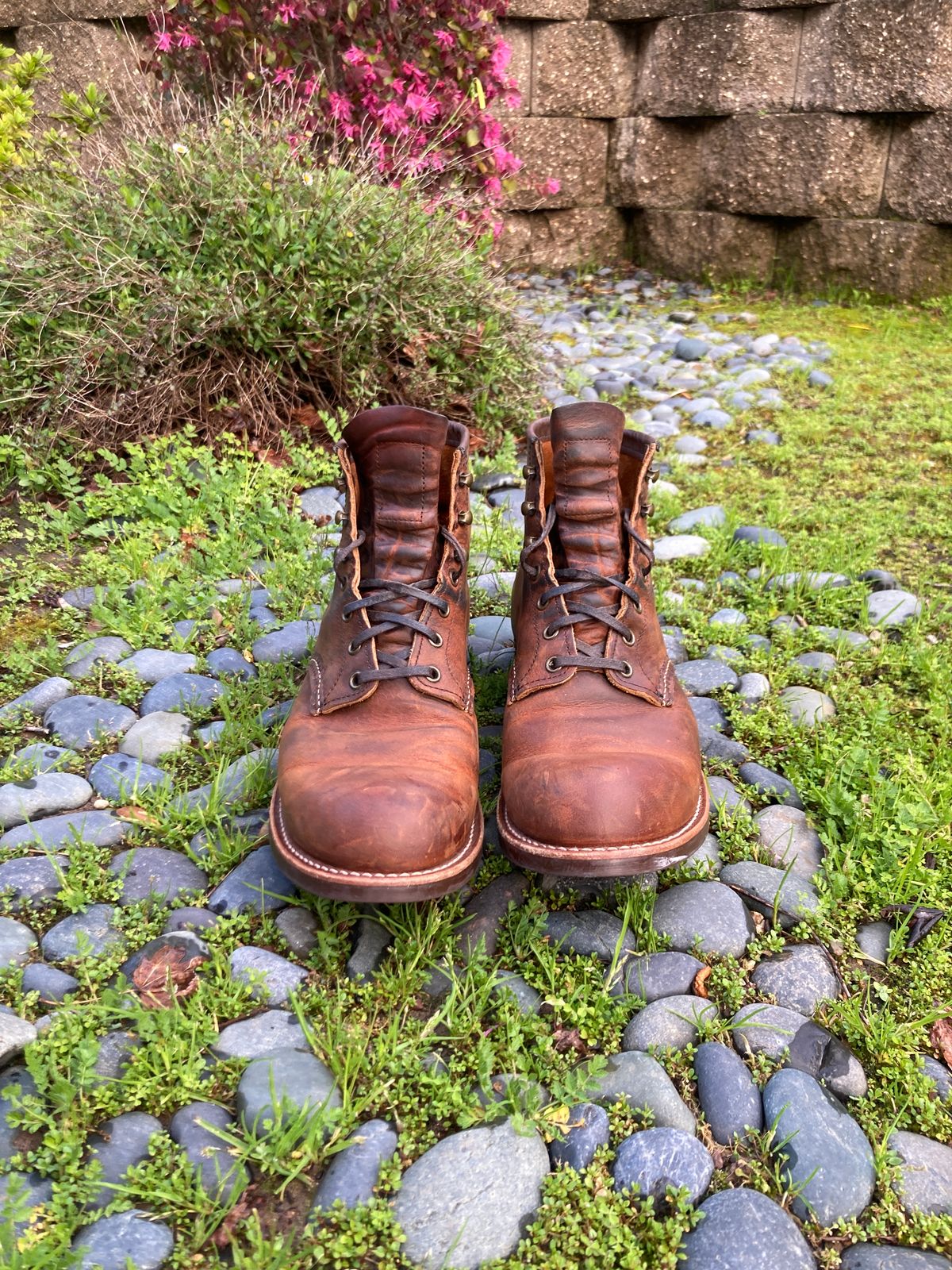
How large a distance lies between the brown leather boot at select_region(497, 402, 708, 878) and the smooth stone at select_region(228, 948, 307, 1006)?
1.40ft

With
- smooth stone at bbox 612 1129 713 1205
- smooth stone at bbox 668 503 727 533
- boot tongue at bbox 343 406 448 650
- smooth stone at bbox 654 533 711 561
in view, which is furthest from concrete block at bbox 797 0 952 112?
smooth stone at bbox 612 1129 713 1205

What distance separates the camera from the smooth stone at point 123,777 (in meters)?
1.95

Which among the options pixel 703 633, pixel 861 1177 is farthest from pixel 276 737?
pixel 861 1177

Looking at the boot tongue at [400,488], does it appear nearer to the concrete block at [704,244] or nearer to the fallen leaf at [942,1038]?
the fallen leaf at [942,1038]

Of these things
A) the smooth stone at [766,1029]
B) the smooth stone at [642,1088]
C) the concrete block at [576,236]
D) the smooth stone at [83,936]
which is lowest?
the smooth stone at [766,1029]

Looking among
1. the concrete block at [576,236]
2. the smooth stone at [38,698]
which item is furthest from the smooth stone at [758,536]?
the concrete block at [576,236]

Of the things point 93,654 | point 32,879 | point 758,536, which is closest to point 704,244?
point 758,536

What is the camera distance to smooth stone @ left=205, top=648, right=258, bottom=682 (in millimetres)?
2361

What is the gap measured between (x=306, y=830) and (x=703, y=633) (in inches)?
56.5

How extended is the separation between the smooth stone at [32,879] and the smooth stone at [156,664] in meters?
0.66

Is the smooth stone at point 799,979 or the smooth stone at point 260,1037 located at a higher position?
the smooth stone at point 260,1037

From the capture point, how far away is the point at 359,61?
14.2ft

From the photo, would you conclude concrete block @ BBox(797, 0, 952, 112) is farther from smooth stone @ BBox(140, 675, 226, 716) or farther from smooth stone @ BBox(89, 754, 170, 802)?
smooth stone @ BBox(89, 754, 170, 802)

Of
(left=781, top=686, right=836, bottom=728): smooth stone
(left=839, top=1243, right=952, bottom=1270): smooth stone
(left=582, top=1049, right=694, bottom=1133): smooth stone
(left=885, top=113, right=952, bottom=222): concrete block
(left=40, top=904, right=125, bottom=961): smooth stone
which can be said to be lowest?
(left=839, top=1243, right=952, bottom=1270): smooth stone
